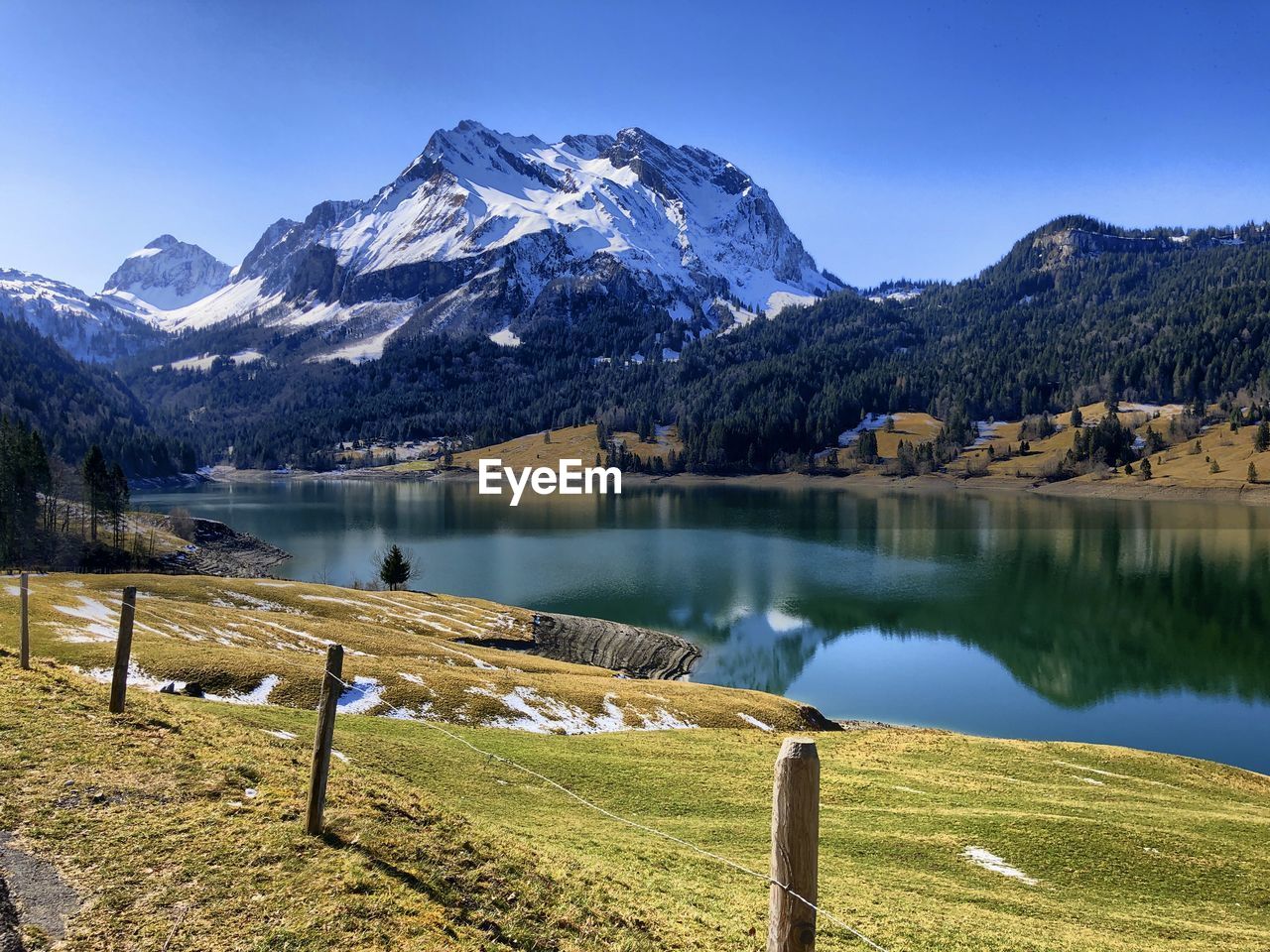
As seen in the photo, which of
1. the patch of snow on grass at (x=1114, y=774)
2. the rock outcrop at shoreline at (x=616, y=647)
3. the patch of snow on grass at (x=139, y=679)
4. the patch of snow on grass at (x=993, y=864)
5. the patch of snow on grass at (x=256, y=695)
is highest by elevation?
the patch of snow on grass at (x=139, y=679)

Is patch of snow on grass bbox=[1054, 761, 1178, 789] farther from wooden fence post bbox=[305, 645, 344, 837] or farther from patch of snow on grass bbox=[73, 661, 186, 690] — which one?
patch of snow on grass bbox=[73, 661, 186, 690]

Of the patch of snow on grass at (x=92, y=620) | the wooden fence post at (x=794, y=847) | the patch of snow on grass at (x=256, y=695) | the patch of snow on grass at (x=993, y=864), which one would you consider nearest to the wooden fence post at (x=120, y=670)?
the patch of snow on grass at (x=256, y=695)

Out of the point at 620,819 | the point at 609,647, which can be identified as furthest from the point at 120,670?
the point at 609,647

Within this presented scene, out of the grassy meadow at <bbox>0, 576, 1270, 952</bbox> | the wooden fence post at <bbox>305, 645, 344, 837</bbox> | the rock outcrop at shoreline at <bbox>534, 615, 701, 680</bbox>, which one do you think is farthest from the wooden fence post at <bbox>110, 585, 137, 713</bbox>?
the rock outcrop at shoreline at <bbox>534, 615, 701, 680</bbox>

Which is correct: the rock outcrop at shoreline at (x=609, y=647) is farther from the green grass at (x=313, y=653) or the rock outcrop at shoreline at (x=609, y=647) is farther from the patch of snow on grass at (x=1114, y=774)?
the patch of snow on grass at (x=1114, y=774)

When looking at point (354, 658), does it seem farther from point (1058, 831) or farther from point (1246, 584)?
point (1246, 584)

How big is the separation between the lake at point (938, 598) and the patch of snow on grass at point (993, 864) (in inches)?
1309

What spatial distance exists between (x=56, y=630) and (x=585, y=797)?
29.3 meters

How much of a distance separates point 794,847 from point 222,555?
129252mm

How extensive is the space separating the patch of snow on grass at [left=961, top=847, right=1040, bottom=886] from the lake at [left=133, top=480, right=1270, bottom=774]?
33256mm

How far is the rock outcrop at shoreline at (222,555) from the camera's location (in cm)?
10475

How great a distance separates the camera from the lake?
5288 centimetres

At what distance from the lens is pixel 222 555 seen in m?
115

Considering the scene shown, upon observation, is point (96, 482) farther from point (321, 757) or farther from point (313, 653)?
point (321, 757)
